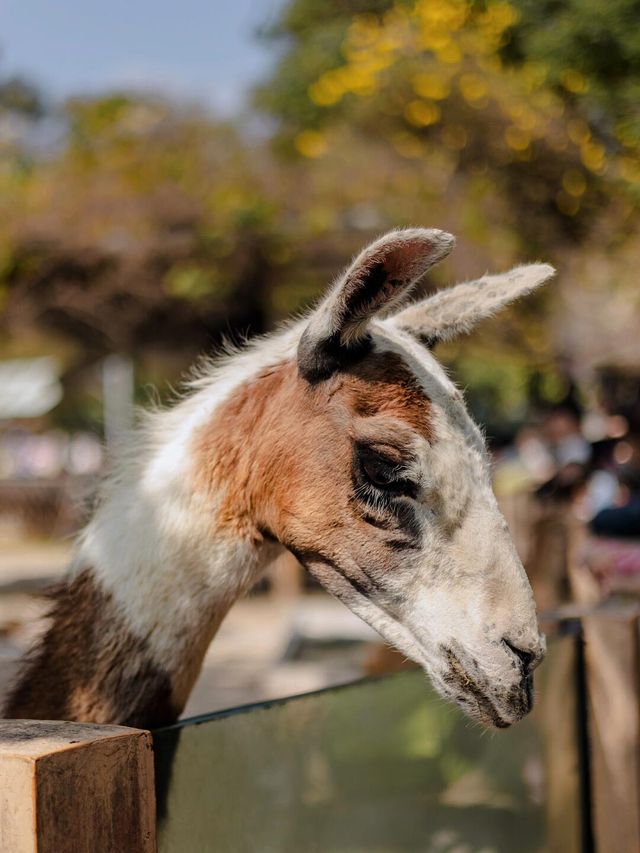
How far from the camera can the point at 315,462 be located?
2.07 meters

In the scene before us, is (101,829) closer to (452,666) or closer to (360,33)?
(452,666)

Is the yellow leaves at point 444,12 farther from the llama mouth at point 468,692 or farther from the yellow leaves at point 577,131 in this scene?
the llama mouth at point 468,692

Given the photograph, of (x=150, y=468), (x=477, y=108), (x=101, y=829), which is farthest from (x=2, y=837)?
(x=477, y=108)

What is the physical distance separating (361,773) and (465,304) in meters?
1.15

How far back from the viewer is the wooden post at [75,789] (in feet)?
4.24

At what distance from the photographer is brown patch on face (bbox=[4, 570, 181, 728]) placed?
206 cm

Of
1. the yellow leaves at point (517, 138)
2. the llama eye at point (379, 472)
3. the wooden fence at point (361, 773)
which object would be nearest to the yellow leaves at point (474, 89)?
the yellow leaves at point (517, 138)

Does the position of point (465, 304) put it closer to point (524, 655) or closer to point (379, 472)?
point (379, 472)

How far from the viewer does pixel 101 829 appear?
1.38 m

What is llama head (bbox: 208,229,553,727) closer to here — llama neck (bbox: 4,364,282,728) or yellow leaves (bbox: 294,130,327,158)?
llama neck (bbox: 4,364,282,728)

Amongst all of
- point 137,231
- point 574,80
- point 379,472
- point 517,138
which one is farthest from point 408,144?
point 379,472

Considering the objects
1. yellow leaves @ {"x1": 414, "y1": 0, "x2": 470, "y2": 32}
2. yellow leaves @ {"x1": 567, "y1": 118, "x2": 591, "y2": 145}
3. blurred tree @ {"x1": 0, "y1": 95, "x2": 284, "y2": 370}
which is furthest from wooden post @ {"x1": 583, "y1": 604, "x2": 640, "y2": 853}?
blurred tree @ {"x1": 0, "y1": 95, "x2": 284, "y2": 370}

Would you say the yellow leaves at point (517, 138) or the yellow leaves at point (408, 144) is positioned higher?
the yellow leaves at point (408, 144)

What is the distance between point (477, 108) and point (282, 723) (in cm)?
673
